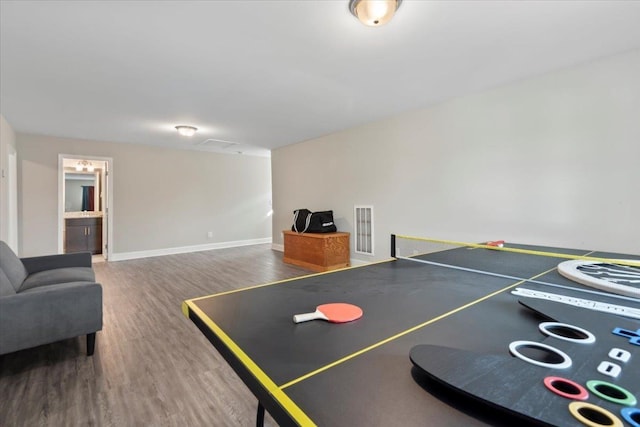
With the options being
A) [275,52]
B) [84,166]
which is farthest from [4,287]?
[84,166]

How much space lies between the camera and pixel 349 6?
1882mm

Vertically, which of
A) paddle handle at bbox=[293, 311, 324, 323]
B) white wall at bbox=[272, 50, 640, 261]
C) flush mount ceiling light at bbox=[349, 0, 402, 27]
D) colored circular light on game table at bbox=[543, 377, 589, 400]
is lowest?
colored circular light on game table at bbox=[543, 377, 589, 400]

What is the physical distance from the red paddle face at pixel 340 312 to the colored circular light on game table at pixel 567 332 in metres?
0.55

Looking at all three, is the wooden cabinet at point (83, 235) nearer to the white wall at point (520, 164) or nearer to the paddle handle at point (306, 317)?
the white wall at point (520, 164)

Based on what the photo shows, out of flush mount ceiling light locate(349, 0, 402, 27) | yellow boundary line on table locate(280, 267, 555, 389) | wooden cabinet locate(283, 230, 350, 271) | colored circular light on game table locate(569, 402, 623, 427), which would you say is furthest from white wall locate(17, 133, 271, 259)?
colored circular light on game table locate(569, 402, 623, 427)

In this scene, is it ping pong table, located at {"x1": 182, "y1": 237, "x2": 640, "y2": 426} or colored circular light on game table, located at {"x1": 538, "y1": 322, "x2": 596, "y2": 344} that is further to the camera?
colored circular light on game table, located at {"x1": 538, "y1": 322, "x2": 596, "y2": 344}

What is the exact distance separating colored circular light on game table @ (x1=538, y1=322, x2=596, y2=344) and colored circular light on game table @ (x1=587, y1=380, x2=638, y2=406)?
0.20m

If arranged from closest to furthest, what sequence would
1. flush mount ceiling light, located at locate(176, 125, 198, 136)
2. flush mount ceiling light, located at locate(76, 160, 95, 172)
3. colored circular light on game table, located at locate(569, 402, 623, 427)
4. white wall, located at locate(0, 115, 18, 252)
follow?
1. colored circular light on game table, located at locate(569, 402, 623, 427)
2. white wall, located at locate(0, 115, 18, 252)
3. flush mount ceiling light, located at locate(176, 125, 198, 136)
4. flush mount ceiling light, located at locate(76, 160, 95, 172)

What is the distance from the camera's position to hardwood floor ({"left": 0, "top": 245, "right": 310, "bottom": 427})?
1.61 m

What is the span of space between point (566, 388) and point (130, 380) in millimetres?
2339

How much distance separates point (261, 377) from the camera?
2.22ft

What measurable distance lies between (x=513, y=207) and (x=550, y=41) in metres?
1.57

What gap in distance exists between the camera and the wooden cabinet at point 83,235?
6.05 metres

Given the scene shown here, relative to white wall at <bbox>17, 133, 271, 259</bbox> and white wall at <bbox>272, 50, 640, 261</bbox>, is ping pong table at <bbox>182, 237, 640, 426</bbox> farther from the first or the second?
white wall at <bbox>17, 133, 271, 259</bbox>
